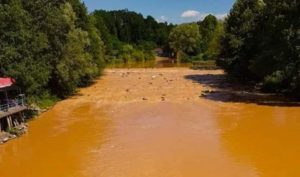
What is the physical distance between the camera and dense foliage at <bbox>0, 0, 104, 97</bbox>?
115 feet

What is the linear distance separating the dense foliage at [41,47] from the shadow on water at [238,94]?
530 inches

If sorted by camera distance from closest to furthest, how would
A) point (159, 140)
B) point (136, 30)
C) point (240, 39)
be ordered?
point (159, 140) < point (240, 39) < point (136, 30)

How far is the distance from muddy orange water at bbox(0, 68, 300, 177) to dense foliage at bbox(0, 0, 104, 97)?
8.45 feet

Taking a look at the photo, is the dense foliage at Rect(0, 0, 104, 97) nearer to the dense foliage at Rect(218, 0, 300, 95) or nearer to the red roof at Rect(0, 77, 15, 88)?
the red roof at Rect(0, 77, 15, 88)

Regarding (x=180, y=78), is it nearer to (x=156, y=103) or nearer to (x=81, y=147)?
(x=156, y=103)

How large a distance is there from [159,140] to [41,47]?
1387cm

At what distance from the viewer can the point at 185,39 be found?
117 m

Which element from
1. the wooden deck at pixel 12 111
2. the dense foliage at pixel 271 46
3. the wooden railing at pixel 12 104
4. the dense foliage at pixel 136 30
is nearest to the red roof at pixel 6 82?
the wooden railing at pixel 12 104

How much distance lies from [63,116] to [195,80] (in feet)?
89.6

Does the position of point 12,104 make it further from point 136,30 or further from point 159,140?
point 136,30

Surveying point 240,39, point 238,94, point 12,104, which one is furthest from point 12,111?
point 240,39

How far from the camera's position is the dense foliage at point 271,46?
134ft

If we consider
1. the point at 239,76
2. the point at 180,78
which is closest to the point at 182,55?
the point at 180,78

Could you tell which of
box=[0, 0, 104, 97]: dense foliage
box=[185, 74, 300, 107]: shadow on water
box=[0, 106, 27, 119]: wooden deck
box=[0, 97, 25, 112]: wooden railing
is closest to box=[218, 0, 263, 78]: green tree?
box=[185, 74, 300, 107]: shadow on water
